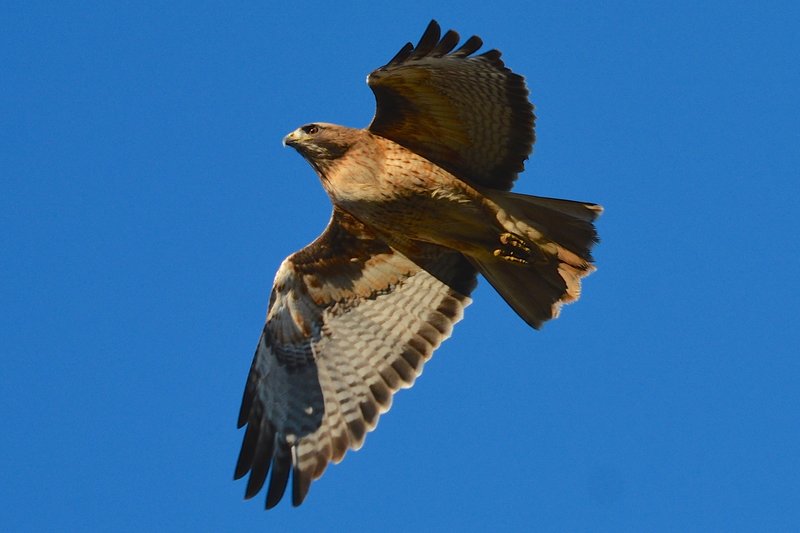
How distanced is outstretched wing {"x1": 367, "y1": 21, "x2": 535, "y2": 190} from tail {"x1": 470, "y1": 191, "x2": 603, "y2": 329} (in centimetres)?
34

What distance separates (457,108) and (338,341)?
2465mm

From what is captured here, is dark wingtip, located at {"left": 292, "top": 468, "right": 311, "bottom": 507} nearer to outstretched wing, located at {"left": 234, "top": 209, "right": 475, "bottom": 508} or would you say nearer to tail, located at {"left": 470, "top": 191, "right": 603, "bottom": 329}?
outstretched wing, located at {"left": 234, "top": 209, "right": 475, "bottom": 508}

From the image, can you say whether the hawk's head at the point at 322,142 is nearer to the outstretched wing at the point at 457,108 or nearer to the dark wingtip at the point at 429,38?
the outstretched wing at the point at 457,108

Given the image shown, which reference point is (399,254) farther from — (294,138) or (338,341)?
(294,138)

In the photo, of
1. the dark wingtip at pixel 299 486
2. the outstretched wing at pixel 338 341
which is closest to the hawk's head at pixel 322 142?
the outstretched wing at pixel 338 341

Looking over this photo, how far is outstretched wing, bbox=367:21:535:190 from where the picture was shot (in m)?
8.75

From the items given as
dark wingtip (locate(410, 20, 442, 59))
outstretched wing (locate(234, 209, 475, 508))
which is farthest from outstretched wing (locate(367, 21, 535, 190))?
outstretched wing (locate(234, 209, 475, 508))

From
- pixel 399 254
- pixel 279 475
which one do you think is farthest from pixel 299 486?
pixel 399 254

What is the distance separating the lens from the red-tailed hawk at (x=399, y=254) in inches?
358

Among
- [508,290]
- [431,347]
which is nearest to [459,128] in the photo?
[508,290]

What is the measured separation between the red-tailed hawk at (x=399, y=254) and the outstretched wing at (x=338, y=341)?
0.01 metres

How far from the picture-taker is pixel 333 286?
33.3 ft

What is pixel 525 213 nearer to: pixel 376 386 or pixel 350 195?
pixel 350 195

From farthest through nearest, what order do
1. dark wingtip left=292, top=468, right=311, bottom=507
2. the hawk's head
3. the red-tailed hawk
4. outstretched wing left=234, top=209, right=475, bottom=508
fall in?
1. outstretched wing left=234, top=209, right=475, bottom=508
2. dark wingtip left=292, top=468, right=311, bottom=507
3. the hawk's head
4. the red-tailed hawk
